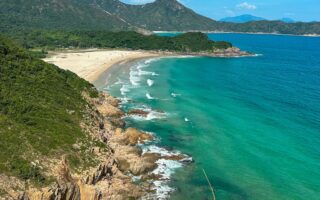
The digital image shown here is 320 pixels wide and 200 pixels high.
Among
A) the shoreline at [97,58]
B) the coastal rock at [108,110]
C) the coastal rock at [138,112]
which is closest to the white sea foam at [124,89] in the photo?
the shoreline at [97,58]

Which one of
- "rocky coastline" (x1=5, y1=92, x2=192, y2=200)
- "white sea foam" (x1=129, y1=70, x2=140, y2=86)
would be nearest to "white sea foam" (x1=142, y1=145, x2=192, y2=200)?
"rocky coastline" (x1=5, y1=92, x2=192, y2=200)

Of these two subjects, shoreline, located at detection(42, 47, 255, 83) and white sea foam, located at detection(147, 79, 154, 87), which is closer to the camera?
white sea foam, located at detection(147, 79, 154, 87)

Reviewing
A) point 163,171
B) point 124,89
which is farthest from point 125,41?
point 163,171

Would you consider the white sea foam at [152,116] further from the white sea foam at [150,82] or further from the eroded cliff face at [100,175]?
the white sea foam at [150,82]

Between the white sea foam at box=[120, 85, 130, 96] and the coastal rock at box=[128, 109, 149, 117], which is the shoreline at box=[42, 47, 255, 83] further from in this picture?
the coastal rock at box=[128, 109, 149, 117]

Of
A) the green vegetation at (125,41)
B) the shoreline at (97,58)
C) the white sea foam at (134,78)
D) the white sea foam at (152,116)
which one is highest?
the green vegetation at (125,41)

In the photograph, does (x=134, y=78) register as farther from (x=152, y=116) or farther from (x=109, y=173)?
(x=109, y=173)
